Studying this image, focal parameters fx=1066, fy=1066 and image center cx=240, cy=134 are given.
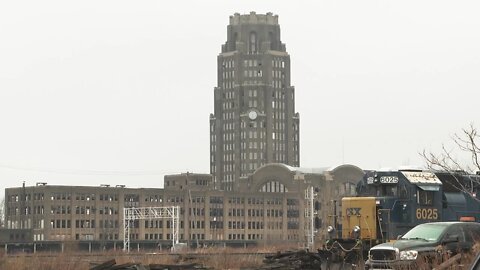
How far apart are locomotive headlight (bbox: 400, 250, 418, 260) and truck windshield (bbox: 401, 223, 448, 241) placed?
45.4 inches

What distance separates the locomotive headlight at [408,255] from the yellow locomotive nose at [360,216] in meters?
8.60

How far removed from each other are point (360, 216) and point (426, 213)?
242cm

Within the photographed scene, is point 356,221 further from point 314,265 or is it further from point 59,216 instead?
point 59,216

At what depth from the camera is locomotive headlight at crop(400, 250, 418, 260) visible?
2947cm

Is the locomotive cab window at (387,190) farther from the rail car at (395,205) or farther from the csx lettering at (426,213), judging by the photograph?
the csx lettering at (426,213)

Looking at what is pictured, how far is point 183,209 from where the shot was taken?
187000 millimetres

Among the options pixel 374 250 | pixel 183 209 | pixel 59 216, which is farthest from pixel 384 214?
pixel 183 209

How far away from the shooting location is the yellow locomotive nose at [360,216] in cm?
3897

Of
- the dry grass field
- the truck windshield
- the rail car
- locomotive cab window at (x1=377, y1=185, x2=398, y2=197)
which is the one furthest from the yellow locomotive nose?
the truck windshield

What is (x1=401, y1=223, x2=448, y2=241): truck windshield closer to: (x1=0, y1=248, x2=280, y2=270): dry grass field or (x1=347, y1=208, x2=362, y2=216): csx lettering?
(x1=347, y1=208, x2=362, y2=216): csx lettering

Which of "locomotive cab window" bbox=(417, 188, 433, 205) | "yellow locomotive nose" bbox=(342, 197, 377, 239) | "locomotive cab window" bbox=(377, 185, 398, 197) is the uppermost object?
"locomotive cab window" bbox=(377, 185, 398, 197)

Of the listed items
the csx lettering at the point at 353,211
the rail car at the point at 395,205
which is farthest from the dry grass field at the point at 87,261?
the rail car at the point at 395,205

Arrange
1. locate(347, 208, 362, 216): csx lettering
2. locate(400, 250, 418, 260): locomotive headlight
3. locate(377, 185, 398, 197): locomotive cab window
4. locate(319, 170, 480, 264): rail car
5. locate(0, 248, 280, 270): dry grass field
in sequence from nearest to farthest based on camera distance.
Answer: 1. locate(400, 250, 418, 260): locomotive headlight
2. locate(319, 170, 480, 264): rail car
3. locate(377, 185, 398, 197): locomotive cab window
4. locate(347, 208, 362, 216): csx lettering
5. locate(0, 248, 280, 270): dry grass field

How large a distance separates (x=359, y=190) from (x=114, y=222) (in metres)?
142
